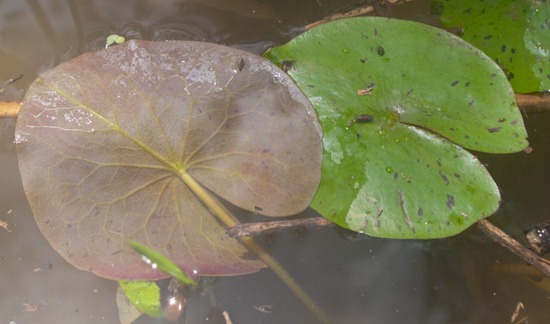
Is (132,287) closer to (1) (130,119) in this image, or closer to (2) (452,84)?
(1) (130,119)

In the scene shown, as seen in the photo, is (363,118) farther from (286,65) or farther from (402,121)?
(286,65)

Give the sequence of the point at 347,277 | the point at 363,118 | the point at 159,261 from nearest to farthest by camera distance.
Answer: the point at 159,261, the point at 363,118, the point at 347,277

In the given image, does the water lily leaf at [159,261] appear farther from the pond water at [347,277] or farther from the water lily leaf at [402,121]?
the water lily leaf at [402,121]

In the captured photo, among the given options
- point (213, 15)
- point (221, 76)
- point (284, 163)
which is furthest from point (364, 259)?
point (213, 15)

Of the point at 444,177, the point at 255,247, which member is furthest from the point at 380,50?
the point at 255,247

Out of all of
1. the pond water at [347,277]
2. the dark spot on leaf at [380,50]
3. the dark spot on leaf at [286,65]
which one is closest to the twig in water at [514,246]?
the pond water at [347,277]

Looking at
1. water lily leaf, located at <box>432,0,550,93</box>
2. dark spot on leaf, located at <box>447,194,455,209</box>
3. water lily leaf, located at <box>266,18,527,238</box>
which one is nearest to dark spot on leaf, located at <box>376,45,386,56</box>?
water lily leaf, located at <box>266,18,527,238</box>

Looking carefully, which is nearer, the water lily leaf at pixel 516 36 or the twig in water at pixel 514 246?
the twig in water at pixel 514 246
